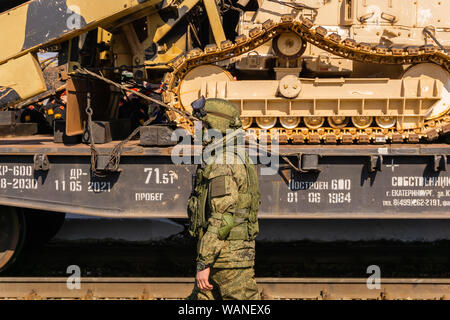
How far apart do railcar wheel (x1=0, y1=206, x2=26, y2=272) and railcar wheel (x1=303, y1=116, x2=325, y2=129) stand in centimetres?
371

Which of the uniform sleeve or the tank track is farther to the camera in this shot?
the tank track

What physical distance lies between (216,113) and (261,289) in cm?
251

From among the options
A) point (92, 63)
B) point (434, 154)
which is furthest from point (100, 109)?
point (434, 154)

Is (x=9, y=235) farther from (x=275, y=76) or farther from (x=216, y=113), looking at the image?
(x=275, y=76)

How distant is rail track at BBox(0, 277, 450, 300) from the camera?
5.95m

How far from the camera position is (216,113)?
4.43 metres

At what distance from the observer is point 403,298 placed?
5.88 metres

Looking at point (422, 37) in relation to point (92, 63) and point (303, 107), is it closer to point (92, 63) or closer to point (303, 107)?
point (303, 107)

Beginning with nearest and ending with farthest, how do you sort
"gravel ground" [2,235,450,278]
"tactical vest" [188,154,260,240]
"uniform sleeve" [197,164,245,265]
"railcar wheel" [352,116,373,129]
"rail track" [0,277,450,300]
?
"uniform sleeve" [197,164,245,265] → "tactical vest" [188,154,260,240] → "rail track" [0,277,450,300] → "railcar wheel" [352,116,373,129] → "gravel ground" [2,235,450,278]

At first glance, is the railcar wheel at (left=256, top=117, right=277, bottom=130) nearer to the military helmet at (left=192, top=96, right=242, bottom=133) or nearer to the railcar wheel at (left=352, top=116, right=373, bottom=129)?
the railcar wheel at (left=352, top=116, right=373, bottom=129)

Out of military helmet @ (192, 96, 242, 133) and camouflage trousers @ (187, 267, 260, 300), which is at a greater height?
military helmet @ (192, 96, 242, 133)

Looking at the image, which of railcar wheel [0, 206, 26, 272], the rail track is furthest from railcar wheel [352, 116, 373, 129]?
railcar wheel [0, 206, 26, 272]

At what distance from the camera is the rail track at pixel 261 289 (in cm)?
595

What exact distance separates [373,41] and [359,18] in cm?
36
